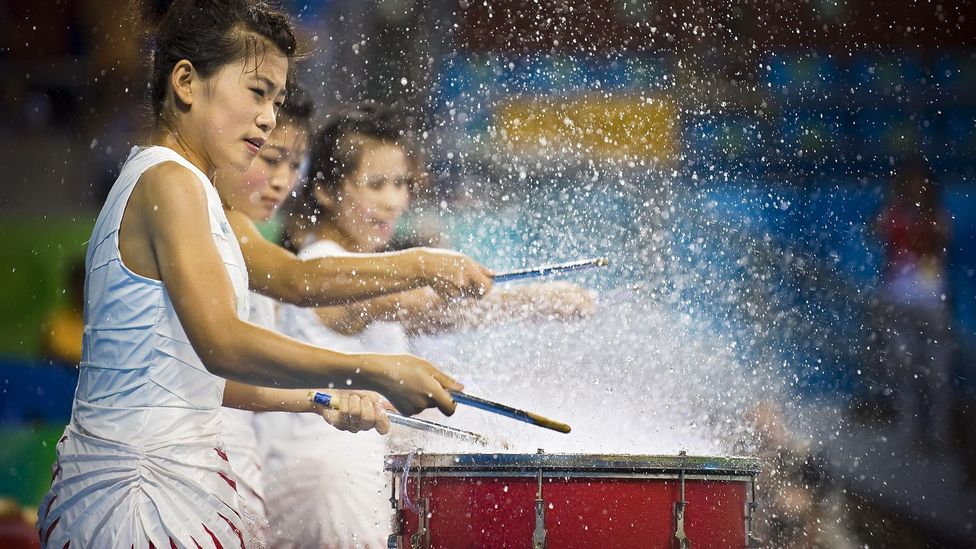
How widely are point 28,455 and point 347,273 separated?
7.88 feet

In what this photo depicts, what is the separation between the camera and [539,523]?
220 centimetres

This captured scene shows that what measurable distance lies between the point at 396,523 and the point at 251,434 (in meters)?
1.12

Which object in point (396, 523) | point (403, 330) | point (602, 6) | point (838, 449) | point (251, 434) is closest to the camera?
Answer: point (396, 523)

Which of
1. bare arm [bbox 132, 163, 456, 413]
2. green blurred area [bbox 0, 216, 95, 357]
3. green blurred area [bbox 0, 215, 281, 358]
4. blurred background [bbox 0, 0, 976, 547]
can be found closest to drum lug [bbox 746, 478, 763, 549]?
bare arm [bbox 132, 163, 456, 413]

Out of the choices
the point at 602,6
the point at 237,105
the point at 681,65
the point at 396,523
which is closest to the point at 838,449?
the point at 681,65

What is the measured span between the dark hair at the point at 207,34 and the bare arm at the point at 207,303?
0.88 ft

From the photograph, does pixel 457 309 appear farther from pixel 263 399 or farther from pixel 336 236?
pixel 263 399

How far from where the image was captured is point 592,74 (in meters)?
5.61

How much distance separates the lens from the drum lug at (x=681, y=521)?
2221 mm

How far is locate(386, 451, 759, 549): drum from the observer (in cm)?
221

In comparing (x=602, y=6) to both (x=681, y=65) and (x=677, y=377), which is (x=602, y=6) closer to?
(x=681, y=65)

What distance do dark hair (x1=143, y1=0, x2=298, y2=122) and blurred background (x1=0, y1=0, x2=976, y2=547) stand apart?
3.22 metres

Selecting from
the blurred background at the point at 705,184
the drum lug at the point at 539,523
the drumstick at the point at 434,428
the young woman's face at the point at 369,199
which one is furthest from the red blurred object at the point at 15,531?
the drum lug at the point at 539,523

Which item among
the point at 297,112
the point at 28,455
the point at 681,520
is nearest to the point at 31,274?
the point at 28,455
